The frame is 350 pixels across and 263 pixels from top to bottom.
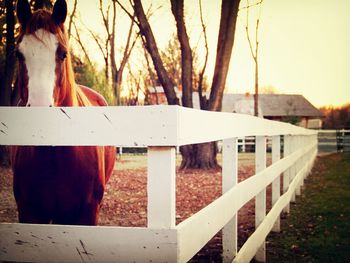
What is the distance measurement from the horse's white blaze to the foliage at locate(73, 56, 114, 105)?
20038mm

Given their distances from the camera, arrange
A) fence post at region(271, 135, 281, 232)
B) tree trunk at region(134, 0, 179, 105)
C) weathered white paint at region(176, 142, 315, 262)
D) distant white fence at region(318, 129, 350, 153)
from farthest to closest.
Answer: distant white fence at region(318, 129, 350, 153) < tree trunk at region(134, 0, 179, 105) < fence post at region(271, 135, 281, 232) < weathered white paint at region(176, 142, 315, 262)

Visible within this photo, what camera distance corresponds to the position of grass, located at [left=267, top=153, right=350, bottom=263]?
4.57 meters

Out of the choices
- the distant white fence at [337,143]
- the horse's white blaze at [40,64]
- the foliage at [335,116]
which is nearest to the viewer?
the horse's white blaze at [40,64]

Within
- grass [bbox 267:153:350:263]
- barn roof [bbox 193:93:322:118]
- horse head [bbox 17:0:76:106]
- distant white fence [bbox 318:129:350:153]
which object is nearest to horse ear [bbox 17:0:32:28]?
horse head [bbox 17:0:76:106]

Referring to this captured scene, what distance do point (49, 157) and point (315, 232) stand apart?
4.08 m

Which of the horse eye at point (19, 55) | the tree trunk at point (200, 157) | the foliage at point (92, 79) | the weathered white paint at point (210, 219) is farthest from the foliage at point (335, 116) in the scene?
the horse eye at point (19, 55)

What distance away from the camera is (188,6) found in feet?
70.4

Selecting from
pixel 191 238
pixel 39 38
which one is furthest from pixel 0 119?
pixel 39 38

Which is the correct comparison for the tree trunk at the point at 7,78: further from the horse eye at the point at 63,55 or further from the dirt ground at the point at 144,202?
Answer: the horse eye at the point at 63,55

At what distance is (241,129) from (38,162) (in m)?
1.62

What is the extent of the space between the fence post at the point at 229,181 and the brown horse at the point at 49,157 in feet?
3.87

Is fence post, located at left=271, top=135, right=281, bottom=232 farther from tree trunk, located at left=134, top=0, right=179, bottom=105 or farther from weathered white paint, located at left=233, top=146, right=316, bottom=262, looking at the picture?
tree trunk, located at left=134, top=0, right=179, bottom=105

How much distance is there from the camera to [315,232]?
5676mm

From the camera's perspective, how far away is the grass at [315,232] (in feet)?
15.0
